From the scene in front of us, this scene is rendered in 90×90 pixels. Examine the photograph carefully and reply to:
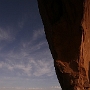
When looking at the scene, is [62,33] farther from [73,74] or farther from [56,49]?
[73,74]

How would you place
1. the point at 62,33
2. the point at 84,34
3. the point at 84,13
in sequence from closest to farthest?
the point at 84,13
the point at 84,34
the point at 62,33

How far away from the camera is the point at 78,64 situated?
1045cm

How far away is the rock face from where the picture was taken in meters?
10.1

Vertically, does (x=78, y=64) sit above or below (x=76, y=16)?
below

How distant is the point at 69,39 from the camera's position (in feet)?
35.0

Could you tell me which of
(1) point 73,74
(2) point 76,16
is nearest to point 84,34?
(2) point 76,16

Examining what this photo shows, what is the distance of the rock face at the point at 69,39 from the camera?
10055 mm

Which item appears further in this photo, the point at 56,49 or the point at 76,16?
the point at 56,49

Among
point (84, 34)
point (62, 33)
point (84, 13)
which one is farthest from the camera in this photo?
point (62, 33)


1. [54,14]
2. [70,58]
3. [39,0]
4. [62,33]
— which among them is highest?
[39,0]

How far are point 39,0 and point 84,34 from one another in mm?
3762

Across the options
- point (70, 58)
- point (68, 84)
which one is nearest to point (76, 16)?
point (70, 58)

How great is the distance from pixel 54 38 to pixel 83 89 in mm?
3716

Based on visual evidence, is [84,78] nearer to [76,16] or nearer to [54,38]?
[54,38]
